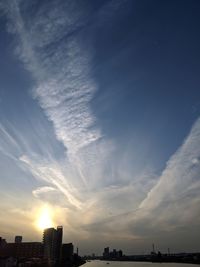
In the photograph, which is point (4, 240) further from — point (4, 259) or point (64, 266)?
point (4, 259)

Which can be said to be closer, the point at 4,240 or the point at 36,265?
the point at 36,265

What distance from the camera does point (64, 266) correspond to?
164m

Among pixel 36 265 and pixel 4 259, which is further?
pixel 36 265

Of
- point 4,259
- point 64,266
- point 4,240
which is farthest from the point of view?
point 4,240

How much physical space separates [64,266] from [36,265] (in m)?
68.8

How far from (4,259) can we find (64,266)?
281 feet

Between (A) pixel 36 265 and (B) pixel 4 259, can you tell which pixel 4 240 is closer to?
(A) pixel 36 265

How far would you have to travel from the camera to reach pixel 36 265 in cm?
10219

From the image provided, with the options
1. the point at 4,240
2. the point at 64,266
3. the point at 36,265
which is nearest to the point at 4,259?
the point at 36,265

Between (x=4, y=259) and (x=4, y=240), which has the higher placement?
(x=4, y=240)

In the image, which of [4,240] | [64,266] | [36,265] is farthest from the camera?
[4,240]

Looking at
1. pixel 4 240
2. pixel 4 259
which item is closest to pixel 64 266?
pixel 4 240

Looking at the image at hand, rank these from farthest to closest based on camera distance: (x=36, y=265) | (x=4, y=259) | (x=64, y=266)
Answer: (x=64, y=266)
(x=36, y=265)
(x=4, y=259)

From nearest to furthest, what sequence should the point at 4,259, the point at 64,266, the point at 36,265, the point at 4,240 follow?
the point at 4,259
the point at 36,265
the point at 64,266
the point at 4,240
